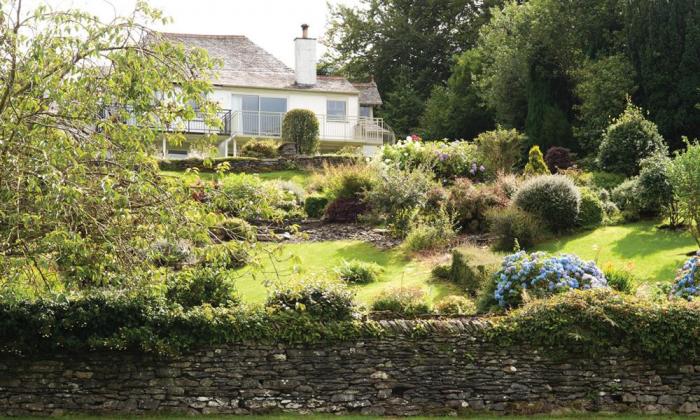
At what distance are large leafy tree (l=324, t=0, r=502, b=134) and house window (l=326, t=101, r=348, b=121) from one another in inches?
242

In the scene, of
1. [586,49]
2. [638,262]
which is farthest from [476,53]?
[638,262]

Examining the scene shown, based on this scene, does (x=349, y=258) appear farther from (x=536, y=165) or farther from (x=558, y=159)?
(x=558, y=159)

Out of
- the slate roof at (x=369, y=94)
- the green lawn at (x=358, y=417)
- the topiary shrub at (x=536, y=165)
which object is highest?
the slate roof at (x=369, y=94)

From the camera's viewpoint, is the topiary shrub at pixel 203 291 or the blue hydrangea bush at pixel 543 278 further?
the blue hydrangea bush at pixel 543 278

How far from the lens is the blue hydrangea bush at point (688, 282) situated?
15039mm

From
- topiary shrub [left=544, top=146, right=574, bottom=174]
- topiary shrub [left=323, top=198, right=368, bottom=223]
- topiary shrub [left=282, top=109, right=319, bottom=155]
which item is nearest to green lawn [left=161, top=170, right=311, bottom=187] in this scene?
topiary shrub [left=282, top=109, right=319, bottom=155]

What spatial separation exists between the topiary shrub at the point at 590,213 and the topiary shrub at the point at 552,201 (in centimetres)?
29

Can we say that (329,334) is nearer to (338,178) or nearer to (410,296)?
(410,296)

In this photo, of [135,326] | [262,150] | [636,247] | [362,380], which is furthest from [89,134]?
[262,150]

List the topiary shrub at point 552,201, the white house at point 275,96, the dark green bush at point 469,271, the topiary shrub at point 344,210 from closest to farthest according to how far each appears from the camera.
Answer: the dark green bush at point 469,271 → the topiary shrub at point 552,201 → the topiary shrub at point 344,210 → the white house at point 275,96

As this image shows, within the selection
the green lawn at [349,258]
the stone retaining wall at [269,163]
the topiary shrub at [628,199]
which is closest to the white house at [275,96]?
the stone retaining wall at [269,163]

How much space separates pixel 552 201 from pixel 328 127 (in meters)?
21.9

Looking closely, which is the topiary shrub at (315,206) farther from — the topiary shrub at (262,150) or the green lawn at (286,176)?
the topiary shrub at (262,150)

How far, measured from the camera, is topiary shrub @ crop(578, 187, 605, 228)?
22312 millimetres
